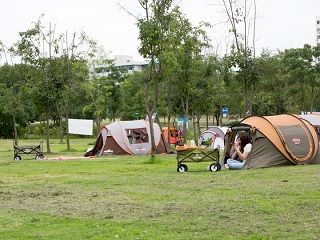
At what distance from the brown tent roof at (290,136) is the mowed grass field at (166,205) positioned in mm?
1287

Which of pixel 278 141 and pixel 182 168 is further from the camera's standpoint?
pixel 278 141

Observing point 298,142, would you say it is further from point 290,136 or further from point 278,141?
point 278,141

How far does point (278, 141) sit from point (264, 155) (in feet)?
2.26

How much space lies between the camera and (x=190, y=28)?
33312 mm

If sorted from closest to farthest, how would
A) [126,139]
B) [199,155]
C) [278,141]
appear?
[199,155] < [278,141] < [126,139]

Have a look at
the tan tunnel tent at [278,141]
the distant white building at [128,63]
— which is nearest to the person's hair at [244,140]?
the tan tunnel tent at [278,141]

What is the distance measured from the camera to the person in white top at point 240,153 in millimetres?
19219

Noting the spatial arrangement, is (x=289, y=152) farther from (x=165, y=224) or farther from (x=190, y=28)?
(x=190, y=28)

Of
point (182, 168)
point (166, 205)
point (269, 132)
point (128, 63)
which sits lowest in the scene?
point (166, 205)

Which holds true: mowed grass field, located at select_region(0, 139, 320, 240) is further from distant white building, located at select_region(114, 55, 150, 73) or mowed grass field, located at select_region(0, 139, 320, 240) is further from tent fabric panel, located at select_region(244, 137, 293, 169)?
distant white building, located at select_region(114, 55, 150, 73)

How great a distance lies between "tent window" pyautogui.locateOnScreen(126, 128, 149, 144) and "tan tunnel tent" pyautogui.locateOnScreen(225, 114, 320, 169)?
11.3 m

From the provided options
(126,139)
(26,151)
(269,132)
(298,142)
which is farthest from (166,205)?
(126,139)

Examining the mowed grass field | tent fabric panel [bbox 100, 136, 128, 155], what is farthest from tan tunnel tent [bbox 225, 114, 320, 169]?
tent fabric panel [bbox 100, 136, 128, 155]

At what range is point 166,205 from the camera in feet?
37.4
